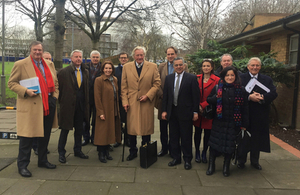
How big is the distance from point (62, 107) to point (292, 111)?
23.7 feet

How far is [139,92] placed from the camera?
3.94m

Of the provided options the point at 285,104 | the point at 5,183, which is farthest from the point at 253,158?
the point at 285,104

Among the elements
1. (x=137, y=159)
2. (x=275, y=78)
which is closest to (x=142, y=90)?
(x=137, y=159)

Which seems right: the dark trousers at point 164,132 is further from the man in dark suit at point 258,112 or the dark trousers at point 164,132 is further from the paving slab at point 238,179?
the man in dark suit at point 258,112

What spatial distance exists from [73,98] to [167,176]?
82.7 inches

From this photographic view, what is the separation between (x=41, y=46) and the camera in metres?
3.56

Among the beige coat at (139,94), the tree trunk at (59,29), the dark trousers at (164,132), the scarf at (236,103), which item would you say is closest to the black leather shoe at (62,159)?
the beige coat at (139,94)

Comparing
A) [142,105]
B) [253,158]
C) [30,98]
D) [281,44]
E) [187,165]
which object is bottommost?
[187,165]

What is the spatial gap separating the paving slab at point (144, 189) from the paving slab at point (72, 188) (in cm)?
14

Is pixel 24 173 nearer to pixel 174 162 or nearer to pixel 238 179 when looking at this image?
pixel 174 162

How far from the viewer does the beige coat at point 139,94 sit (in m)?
3.94

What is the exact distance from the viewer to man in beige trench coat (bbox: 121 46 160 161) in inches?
155

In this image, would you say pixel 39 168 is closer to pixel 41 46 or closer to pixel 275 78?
pixel 41 46

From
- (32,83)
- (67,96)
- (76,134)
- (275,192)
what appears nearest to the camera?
(275,192)
